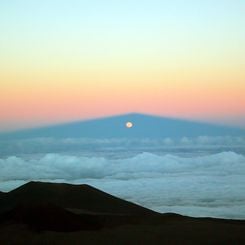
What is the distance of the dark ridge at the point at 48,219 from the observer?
21562mm

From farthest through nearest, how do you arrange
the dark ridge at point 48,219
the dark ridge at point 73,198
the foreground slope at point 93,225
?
the dark ridge at point 73,198
the dark ridge at point 48,219
the foreground slope at point 93,225

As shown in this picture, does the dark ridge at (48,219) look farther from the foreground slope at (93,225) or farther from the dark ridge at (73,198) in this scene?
the dark ridge at (73,198)

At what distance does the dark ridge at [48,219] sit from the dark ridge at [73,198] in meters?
5.40

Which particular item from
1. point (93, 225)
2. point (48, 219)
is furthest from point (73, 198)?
point (93, 225)

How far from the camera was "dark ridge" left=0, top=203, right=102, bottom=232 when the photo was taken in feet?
70.7

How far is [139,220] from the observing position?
24359 mm

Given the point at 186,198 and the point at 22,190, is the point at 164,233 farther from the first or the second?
the point at 186,198

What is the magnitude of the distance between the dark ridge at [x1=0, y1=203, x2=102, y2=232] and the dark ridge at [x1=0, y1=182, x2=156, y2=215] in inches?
213

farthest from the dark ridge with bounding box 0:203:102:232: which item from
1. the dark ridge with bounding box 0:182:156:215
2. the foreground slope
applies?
the dark ridge with bounding box 0:182:156:215

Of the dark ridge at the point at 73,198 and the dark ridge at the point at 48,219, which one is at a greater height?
the dark ridge at the point at 73,198

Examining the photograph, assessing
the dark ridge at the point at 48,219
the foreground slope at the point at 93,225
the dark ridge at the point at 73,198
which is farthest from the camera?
the dark ridge at the point at 73,198

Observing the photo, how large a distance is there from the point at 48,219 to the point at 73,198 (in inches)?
423

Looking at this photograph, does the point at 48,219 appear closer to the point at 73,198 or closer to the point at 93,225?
the point at 93,225

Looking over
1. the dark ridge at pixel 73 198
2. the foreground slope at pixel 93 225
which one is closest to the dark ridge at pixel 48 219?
the foreground slope at pixel 93 225
